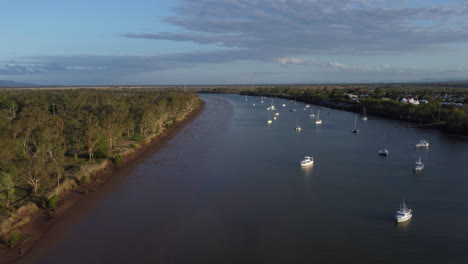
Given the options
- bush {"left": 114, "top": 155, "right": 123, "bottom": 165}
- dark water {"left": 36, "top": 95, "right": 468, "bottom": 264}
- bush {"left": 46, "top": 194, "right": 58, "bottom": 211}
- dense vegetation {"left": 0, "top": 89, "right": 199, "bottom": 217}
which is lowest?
dark water {"left": 36, "top": 95, "right": 468, "bottom": 264}

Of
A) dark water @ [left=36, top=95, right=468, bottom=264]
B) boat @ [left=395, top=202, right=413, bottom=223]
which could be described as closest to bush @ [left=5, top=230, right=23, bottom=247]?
dark water @ [left=36, top=95, right=468, bottom=264]

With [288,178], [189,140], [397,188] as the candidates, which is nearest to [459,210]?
[397,188]

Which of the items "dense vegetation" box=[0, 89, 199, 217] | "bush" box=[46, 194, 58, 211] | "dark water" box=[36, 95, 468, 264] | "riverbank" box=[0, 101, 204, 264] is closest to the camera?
"riverbank" box=[0, 101, 204, 264]

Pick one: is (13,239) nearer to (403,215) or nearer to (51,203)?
(51,203)

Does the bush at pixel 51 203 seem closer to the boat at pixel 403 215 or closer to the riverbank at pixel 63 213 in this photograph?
the riverbank at pixel 63 213

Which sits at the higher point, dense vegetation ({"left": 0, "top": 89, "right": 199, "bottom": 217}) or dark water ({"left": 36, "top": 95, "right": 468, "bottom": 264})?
dense vegetation ({"left": 0, "top": 89, "right": 199, "bottom": 217})

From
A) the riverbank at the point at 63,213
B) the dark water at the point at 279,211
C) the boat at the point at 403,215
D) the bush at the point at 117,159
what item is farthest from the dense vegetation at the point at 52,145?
the boat at the point at 403,215

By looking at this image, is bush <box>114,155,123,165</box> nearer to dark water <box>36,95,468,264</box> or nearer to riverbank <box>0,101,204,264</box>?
riverbank <box>0,101,204,264</box>

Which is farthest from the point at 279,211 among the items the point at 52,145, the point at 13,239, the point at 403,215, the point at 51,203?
the point at 52,145
